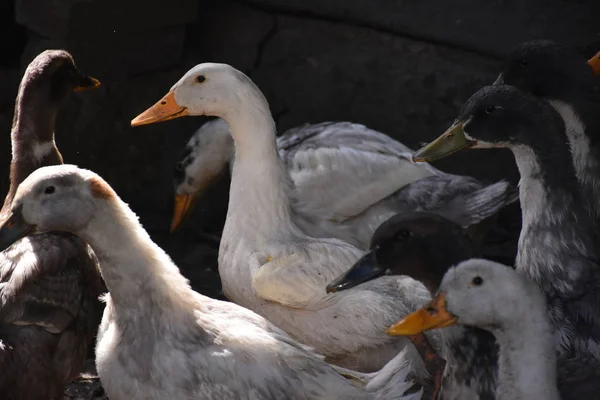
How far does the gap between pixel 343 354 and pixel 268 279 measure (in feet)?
1.41

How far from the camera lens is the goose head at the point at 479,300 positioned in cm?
359

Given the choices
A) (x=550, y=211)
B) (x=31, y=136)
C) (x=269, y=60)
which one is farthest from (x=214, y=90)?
(x=269, y=60)

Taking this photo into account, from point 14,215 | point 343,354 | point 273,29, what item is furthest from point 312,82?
point 14,215

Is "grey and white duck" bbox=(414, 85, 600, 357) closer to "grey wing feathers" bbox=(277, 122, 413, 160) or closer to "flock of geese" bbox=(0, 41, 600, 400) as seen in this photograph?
"flock of geese" bbox=(0, 41, 600, 400)

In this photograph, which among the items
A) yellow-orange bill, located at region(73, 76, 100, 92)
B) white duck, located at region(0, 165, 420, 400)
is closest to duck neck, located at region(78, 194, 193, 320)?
white duck, located at region(0, 165, 420, 400)

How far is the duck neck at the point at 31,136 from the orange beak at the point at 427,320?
2115 mm

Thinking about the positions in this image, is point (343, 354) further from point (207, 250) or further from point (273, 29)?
point (273, 29)

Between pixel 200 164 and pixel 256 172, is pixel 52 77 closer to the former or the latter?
pixel 256 172

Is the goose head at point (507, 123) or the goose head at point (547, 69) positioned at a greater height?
the goose head at point (547, 69)

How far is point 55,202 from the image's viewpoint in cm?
387

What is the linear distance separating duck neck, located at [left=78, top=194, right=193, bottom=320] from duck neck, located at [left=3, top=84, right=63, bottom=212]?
1.25 m

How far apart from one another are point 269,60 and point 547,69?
7.71 feet

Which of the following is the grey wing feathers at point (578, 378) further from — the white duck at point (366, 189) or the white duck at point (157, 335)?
the white duck at point (366, 189)

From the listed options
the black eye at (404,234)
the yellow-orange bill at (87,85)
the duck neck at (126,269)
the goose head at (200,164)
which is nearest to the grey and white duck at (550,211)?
A: the black eye at (404,234)
